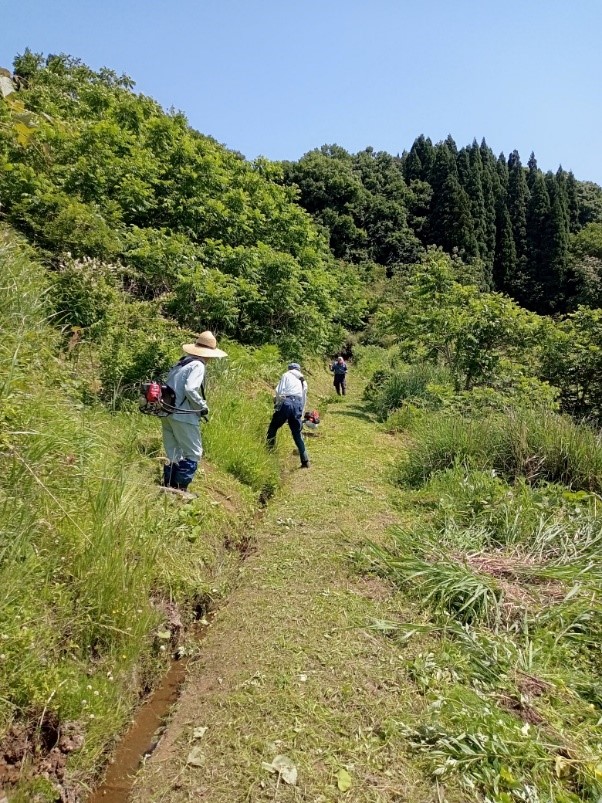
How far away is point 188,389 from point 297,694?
296 centimetres

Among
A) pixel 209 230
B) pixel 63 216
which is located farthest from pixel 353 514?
pixel 209 230

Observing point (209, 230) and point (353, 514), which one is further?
point (209, 230)

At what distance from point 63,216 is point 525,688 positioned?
9112 millimetres

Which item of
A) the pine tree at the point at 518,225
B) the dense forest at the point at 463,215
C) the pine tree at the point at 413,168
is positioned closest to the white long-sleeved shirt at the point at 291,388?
the dense forest at the point at 463,215

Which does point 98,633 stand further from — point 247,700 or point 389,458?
point 389,458

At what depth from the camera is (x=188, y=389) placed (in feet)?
15.9

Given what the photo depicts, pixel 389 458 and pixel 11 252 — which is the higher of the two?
pixel 11 252

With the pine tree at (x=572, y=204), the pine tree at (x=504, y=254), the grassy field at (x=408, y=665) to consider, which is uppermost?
the pine tree at (x=572, y=204)

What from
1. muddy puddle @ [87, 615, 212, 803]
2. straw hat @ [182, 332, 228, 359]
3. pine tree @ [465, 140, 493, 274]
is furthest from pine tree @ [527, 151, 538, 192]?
muddy puddle @ [87, 615, 212, 803]

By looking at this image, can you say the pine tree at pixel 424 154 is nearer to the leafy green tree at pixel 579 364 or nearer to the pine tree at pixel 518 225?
the pine tree at pixel 518 225

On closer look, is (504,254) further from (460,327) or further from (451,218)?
(460,327)

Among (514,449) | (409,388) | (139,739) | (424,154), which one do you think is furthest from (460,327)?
(424,154)

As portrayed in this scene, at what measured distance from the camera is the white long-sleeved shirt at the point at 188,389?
4.88 m

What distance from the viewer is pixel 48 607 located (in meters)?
2.82
